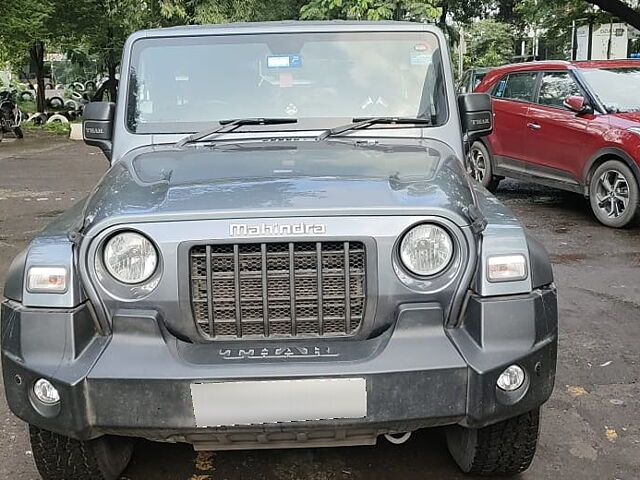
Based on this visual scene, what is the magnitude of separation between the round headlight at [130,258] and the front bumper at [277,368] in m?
0.13

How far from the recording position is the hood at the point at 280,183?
2.78 meters

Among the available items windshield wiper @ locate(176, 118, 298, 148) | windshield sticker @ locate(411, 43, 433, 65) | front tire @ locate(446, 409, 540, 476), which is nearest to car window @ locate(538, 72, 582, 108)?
windshield sticker @ locate(411, 43, 433, 65)

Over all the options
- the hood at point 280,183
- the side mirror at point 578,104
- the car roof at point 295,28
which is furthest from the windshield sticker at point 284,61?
the side mirror at point 578,104

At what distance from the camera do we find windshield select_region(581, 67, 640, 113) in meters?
8.55

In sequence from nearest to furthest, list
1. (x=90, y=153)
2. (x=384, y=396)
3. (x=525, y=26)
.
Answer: (x=384, y=396), (x=90, y=153), (x=525, y=26)

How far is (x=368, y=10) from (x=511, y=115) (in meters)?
6.28

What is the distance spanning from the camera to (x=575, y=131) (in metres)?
8.80

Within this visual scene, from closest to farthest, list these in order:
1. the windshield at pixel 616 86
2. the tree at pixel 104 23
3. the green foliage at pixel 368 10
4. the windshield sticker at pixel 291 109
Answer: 1. the windshield sticker at pixel 291 109
2. the windshield at pixel 616 86
3. the green foliage at pixel 368 10
4. the tree at pixel 104 23

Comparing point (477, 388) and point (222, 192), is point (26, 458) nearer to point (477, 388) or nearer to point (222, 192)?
point (222, 192)

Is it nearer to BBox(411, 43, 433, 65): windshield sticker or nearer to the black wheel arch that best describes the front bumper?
BBox(411, 43, 433, 65): windshield sticker

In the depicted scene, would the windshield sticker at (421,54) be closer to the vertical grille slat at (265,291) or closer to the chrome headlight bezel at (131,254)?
the vertical grille slat at (265,291)

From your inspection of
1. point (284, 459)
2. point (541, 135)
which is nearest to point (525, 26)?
point (541, 135)

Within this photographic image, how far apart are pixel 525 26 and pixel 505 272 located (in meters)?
45.0

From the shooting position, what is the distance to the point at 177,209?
279 cm
